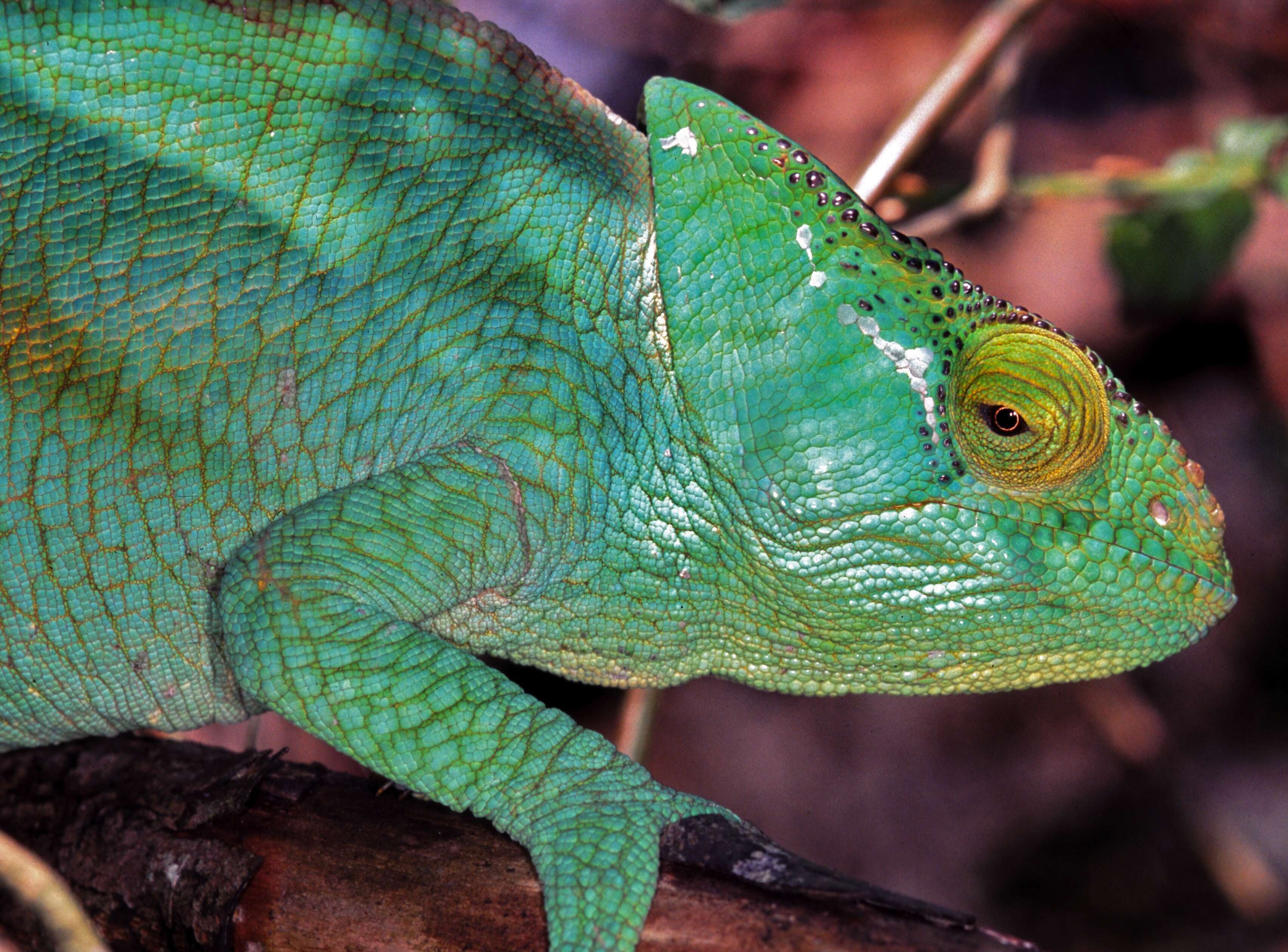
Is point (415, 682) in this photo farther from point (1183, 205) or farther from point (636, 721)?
point (1183, 205)

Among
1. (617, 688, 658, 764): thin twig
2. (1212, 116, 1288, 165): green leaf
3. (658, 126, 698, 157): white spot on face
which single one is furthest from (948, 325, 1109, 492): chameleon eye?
(1212, 116, 1288, 165): green leaf

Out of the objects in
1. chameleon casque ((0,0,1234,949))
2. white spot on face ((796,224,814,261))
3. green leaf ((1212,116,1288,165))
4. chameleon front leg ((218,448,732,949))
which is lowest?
chameleon front leg ((218,448,732,949))

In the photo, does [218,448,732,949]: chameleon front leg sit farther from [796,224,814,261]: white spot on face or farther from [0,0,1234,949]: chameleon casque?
[796,224,814,261]: white spot on face

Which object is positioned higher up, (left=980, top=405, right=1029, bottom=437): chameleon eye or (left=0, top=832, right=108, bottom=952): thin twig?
(left=980, top=405, right=1029, bottom=437): chameleon eye

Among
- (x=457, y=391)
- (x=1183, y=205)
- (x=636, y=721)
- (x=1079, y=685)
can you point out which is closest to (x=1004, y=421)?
(x=457, y=391)

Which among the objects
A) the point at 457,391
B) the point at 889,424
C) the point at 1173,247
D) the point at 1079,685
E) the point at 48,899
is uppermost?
the point at 1173,247

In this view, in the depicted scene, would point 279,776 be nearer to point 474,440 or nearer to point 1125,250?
point 474,440

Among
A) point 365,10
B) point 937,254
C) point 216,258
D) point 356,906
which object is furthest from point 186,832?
point 937,254
